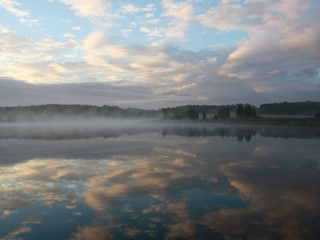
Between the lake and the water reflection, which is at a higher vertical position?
the lake

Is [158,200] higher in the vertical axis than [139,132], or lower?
higher

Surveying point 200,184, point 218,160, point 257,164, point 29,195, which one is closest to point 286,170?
point 257,164

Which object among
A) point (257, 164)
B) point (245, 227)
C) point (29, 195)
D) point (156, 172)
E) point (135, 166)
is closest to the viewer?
point (245, 227)

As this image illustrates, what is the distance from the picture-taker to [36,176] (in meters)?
20.6

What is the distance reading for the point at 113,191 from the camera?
16812 mm

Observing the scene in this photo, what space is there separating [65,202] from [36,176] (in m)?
7.11

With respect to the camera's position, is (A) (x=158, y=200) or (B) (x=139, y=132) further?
(B) (x=139, y=132)

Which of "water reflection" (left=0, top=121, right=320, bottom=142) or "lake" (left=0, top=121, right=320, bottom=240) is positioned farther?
"water reflection" (left=0, top=121, right=320, bottom=142)

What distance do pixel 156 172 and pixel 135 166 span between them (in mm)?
3043

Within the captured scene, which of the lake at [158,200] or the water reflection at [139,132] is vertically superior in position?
the lake at [158,200]

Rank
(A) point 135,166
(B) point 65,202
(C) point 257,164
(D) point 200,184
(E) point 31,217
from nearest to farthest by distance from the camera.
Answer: (E) point 31,217, (B) point 65,202, (D) point 200,184, (A) point 135,166, (C) point 257,164

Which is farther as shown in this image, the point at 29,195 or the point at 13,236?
the point at 29,195

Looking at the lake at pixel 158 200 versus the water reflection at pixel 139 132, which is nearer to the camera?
the lake at pixel 158 200

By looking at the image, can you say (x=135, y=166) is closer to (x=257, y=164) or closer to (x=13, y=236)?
(x=257, y=164)
